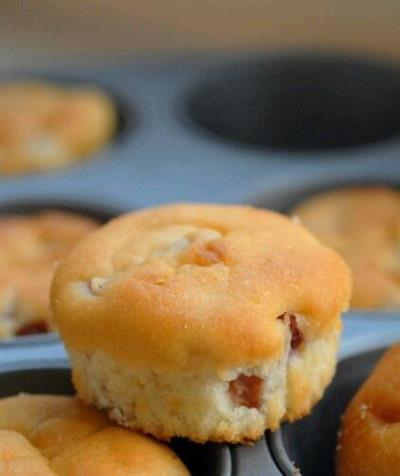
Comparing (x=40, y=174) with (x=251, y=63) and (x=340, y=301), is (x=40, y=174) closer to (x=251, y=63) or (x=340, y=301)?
(x=251, y=63)

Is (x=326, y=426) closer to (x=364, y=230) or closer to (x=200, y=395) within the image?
(x=200, y=395)

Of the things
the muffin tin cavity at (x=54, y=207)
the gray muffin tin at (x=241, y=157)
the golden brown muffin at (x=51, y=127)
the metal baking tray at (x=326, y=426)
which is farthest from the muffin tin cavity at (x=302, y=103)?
the metal baking tray at (x=326, y=426)

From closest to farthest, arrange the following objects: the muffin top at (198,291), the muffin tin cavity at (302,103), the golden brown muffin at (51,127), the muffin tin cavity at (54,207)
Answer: the muffin top at (198,291) < the muffin tin cavity at (54,207) < the golden brown muffin at (51,127) < the muffin tin cavity at (302,103)

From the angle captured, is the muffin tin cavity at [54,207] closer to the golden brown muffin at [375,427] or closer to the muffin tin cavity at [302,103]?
the muffin tin cavity at [302,103]

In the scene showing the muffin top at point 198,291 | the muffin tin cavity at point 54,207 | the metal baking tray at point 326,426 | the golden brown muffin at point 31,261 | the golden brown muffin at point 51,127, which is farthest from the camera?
the golden brown muffin at point 51,127

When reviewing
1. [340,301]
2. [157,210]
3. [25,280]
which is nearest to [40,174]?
[25,280]

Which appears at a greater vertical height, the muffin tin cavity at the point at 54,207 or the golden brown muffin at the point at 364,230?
the muffin tin cavity at the point at 54,207
